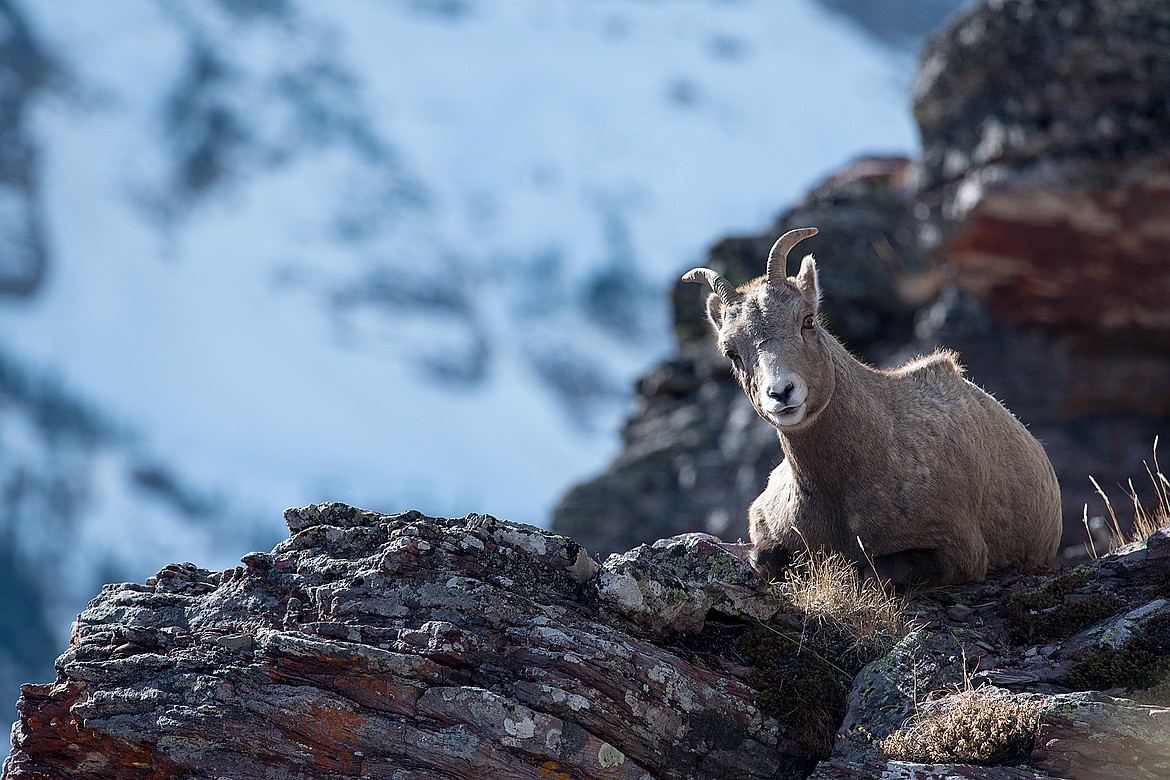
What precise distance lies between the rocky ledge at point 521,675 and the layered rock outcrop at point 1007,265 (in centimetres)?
1406

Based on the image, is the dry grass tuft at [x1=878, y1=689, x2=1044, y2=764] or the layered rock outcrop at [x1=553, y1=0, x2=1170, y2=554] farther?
the layered rock outcrop at [x1=553, y1=0, x2=1170, y2=554]

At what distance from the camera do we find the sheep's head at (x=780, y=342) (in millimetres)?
8414

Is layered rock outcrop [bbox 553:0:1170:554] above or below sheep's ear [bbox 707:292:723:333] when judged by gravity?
above

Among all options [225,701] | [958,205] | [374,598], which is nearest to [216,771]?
[225,701]

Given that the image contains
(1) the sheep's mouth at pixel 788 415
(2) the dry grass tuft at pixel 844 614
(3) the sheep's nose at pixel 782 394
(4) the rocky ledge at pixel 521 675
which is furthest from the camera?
(1) the sheep's mouth at pixel 788 415

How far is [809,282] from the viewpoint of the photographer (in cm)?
958

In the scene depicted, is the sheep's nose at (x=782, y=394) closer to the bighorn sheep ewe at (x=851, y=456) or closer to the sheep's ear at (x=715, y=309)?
the bighorn sheep ewe at (x=851, y=456)

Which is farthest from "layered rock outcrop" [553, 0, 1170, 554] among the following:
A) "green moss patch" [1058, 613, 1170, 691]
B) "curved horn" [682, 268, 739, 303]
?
"green moss patch" [1058, 613, 1170, 691]

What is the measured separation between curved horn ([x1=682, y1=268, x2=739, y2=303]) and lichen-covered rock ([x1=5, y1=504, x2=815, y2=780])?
282 cm

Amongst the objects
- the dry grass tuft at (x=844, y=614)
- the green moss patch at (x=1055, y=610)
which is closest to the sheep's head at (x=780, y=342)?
the dry grass tuft at (x=844, y=614)

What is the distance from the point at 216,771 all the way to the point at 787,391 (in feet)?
15.2

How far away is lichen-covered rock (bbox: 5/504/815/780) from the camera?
6.70 m

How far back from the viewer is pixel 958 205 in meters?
24.2

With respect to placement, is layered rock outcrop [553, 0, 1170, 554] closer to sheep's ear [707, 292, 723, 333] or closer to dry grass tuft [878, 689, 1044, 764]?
sheep's ear [707, 292, 723, 333]
